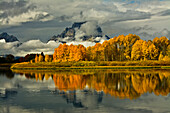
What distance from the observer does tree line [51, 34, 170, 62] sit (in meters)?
106

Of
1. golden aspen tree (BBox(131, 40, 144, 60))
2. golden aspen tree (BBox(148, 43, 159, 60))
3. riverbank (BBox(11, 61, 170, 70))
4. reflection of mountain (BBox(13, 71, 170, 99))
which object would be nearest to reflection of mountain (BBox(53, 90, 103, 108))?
reflection of mountain (BBox(13, 71, 170, 99))

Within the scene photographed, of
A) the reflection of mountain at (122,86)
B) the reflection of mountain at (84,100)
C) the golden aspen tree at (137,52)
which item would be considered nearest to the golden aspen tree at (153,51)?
the golden aspen tree at (137,52)

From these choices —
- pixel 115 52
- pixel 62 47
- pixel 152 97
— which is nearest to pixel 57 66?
pixel 62 47

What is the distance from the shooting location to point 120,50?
118 metres

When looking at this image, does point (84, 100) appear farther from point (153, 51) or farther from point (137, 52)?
point (153, 51)

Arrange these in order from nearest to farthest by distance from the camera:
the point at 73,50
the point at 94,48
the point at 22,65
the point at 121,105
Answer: the point at 121,105
the point at 22,65
the point at 73,50
the point at 94,48

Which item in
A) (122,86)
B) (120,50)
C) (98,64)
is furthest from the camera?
(120,50)

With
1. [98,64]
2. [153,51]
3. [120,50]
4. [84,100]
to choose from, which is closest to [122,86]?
[84,100]

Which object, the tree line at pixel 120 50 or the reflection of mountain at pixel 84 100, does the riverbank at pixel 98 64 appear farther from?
the reflection of mountain at pixel 84 100

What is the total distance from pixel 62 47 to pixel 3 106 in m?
98.6

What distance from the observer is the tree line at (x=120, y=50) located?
106 metres

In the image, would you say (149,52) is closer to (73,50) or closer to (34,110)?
(73,50)

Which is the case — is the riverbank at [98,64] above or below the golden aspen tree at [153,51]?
below

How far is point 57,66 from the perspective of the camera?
91.0 m
